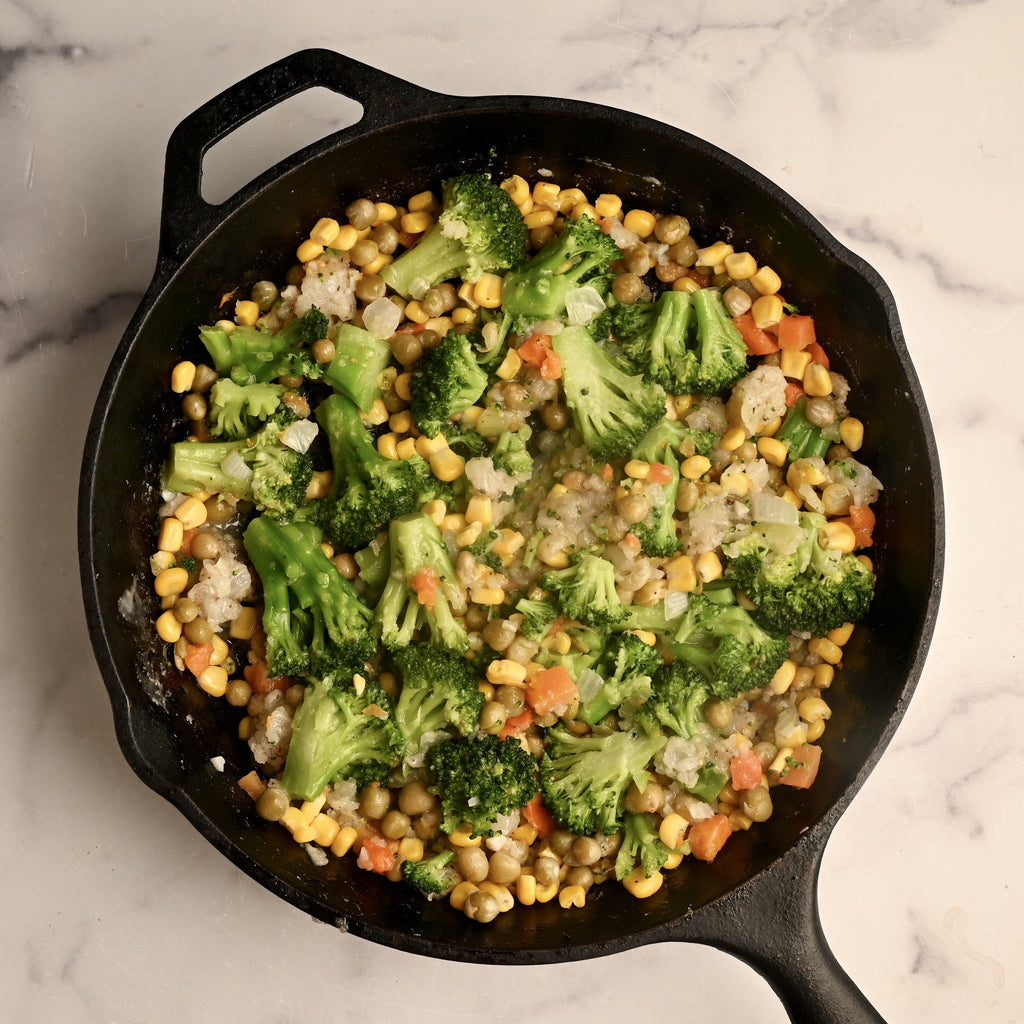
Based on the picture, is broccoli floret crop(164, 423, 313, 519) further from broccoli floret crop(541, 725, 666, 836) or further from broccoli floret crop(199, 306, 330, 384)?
broccoli floret crop(541, 725, 666, 836)

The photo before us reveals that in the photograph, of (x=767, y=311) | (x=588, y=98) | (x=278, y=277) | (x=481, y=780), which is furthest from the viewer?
(x=588, y=98)

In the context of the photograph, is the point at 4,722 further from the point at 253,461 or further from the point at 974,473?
the point at 974,473

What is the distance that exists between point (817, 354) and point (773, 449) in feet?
1.33

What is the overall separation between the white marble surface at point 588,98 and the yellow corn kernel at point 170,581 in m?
0.51

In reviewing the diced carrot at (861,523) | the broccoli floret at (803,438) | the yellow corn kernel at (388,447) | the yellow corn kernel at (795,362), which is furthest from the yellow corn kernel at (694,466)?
the yellow corn kernel at (388,447)

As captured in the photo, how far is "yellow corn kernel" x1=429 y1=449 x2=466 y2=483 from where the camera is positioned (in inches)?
140

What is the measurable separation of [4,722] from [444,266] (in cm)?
235

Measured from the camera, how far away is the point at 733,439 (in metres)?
3.59

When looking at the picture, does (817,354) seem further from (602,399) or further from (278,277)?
(278,277)

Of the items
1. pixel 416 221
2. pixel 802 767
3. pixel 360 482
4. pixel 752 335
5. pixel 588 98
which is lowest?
pixel 802 767

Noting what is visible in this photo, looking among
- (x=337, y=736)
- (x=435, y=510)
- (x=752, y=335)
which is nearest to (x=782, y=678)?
(x=752, y=335)

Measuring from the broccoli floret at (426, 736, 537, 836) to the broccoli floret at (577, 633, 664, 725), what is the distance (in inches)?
11.6

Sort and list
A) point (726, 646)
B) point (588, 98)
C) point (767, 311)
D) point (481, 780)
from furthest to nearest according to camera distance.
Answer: point (588, 98) < point (767, 311) < point (726, 646) < point (481, 780)

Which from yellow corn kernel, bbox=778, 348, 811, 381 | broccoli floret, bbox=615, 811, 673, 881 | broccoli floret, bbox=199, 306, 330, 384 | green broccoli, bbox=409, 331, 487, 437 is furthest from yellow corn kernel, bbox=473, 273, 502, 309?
broccoli floret, bbox=615, 811, 673, 881
